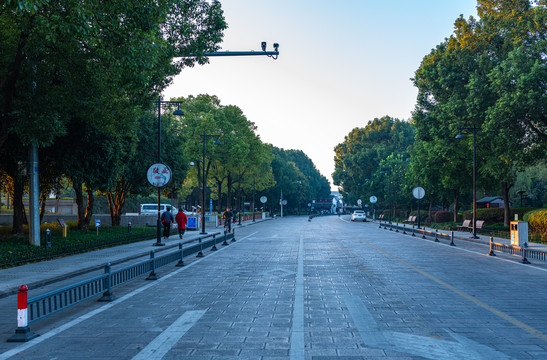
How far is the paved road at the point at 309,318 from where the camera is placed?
607cm

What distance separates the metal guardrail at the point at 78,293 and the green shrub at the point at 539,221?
2123 centimetres

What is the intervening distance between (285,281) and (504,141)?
75.0 feet

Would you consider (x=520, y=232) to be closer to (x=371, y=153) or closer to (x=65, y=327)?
(x=65, y=327)

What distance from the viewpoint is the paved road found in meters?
6.07

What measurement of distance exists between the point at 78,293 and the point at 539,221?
27666mm

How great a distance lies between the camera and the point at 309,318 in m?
7.87

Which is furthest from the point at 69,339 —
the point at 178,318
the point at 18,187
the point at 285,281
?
the point at 18,187

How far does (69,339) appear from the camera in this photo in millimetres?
6711

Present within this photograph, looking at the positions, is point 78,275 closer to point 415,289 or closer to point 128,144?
point 415,289

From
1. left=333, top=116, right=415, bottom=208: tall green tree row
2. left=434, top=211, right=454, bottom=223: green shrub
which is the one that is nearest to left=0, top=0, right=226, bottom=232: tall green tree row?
left=434, top=211, right=454, bottom=223: green shrub

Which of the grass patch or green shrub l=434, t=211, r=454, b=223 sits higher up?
the grass patch

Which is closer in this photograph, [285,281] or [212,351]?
[212,351]

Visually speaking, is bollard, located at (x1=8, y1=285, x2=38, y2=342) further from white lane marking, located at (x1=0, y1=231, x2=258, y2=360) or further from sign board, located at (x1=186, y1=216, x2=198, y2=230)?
sign board, located at (x1=186, y1=216, x2=198, y2=230)

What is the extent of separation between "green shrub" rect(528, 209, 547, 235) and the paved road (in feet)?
53.6
